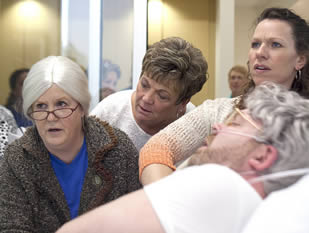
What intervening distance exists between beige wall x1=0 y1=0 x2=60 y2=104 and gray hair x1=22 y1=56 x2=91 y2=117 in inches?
101

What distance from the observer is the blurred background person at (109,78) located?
3.91 m

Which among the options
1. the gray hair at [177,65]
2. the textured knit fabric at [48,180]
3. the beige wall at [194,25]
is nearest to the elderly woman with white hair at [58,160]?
the textured knit fabric at [48,180]

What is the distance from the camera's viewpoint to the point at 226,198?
2.85 feet

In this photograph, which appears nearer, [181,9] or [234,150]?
[234,150]

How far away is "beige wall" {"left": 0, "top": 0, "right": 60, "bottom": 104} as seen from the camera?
13.7 ft

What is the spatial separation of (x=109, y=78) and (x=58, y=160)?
2288 mm

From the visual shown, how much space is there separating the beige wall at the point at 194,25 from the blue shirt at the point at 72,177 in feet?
9.65

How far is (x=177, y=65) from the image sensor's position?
6.43 feet

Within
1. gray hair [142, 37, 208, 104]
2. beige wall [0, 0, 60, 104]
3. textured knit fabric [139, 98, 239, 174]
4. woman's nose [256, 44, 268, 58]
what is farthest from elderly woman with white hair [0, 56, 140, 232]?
beige wall [0, 0, 60, 104]

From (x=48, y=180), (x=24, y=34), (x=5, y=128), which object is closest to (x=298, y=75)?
(x=48, y=180)

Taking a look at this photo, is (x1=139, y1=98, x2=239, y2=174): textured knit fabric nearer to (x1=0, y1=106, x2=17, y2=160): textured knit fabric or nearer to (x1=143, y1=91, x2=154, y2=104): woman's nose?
(x1=143, y1=91, x2=154, y2=104): woman's nose

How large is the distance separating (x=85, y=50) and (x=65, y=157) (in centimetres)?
243

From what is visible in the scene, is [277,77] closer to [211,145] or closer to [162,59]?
[162,59]

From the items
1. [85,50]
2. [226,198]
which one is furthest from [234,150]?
[85,50]
